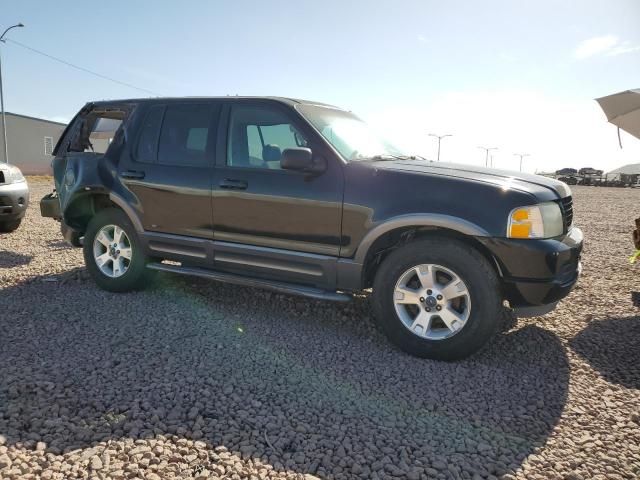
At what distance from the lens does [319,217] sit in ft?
12.8

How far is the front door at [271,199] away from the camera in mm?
3891

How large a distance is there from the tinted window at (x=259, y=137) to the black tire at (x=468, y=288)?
4.53 feet

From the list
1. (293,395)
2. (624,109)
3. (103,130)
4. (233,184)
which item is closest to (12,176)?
(103,130)

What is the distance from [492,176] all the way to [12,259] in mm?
6362

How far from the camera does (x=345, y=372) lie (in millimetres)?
3375

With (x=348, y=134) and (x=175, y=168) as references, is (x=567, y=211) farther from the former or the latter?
(x=175, y=168)

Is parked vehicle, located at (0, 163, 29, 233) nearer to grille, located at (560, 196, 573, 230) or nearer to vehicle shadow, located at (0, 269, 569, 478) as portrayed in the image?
vehicle shadow, located at (0, 269, 569, 478)

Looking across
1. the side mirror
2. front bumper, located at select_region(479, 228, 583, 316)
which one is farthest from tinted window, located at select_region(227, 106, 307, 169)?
front bumper, located at select_region(479, 228, 583, 316)

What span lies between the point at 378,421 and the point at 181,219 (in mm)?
2764

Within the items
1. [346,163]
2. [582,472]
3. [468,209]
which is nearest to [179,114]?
[346,163]

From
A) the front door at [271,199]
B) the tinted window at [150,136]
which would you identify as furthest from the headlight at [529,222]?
the tinted window at [150,136]

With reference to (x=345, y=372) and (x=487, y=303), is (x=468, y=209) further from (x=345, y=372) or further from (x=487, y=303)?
(x=345, y=372)

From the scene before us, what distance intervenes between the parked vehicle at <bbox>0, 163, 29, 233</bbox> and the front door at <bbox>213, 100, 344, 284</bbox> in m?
5.39

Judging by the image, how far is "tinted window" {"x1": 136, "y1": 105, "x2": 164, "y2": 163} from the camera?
486cm
